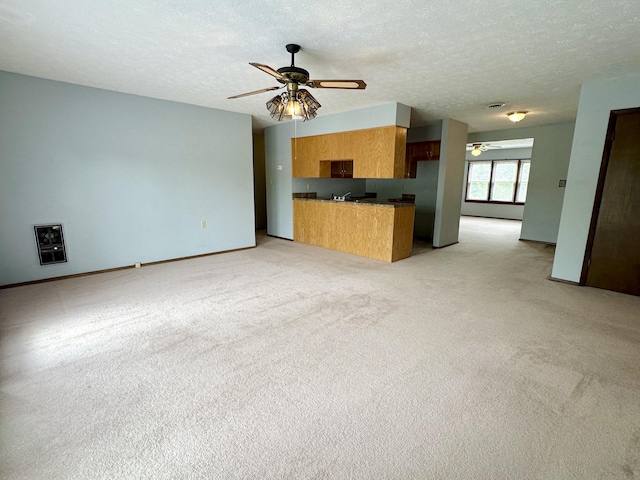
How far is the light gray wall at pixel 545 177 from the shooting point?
6016 millimetres

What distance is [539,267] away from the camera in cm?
456

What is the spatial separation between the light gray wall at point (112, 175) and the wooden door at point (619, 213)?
527 centimetres

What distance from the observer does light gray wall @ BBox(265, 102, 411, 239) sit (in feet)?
16.8

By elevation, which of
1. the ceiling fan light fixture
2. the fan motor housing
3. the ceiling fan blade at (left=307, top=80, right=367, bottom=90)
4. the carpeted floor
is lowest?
the carpeted floor

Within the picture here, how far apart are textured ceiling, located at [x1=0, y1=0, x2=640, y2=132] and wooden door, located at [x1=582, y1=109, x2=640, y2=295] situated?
0.68 metres

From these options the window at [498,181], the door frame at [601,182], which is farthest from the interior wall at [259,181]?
the window at [498,181]

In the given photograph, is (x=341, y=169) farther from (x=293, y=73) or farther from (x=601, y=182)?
(x=601, y=182)

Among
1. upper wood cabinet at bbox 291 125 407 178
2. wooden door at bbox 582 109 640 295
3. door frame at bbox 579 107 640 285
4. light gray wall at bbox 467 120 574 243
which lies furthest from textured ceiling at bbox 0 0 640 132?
light gray wall at bbox 467 120 574 243

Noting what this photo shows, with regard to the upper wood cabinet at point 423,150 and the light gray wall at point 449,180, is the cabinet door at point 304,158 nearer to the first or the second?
the upper wood cabinet at point 423,150

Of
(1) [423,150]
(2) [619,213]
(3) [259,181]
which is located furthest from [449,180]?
(3) [259,181]

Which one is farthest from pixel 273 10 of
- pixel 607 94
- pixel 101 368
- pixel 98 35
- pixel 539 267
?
pixel 539 267

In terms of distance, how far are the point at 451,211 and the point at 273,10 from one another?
199 inches

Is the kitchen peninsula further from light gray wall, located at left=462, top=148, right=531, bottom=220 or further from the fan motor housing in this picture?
light gray wall, located at left=462, top=148, right=531, bottom=220

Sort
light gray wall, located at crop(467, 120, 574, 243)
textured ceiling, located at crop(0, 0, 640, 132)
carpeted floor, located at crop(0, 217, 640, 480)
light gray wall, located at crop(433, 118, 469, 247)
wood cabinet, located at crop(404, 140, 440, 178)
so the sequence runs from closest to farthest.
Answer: carpeted floor, located at crop(0, 217, 640, 480) < textured ceiling, located at crop(0, 0, 640, 132) < light gray wall, located at crop(433, 118, 469, 247) < wood cabinet, located at crop(404, 140, 440, 178) < light gray wall, located at crop(467, 120, 574, 243)
